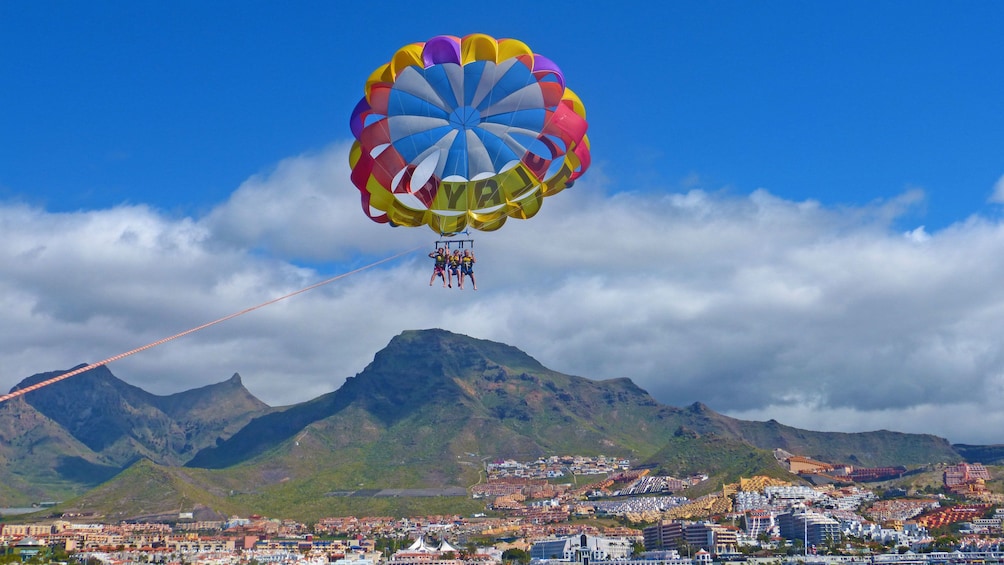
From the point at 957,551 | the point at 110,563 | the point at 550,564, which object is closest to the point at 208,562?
the point at 110,563

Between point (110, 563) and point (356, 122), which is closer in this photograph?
point (356, 122)

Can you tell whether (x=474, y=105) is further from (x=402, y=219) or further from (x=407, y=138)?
(x=402, y=219)

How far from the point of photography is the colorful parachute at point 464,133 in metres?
62.0

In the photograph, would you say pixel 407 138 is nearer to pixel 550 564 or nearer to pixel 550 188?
pixel 550 188

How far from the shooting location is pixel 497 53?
62.1 m

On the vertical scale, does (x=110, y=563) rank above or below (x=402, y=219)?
below

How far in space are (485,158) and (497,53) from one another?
564cm

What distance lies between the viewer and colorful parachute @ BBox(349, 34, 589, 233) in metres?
62.0

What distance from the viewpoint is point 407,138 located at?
63.5 metres

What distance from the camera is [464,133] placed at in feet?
212

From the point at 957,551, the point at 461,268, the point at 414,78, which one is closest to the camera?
the point at 414,78

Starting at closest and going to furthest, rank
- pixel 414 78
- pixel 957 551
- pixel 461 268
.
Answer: pixel 414 78 → pixel 461 268 → pixel 957 551

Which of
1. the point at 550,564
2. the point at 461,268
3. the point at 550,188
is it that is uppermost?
the point at 550,188

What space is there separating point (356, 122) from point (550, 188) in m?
11.3
